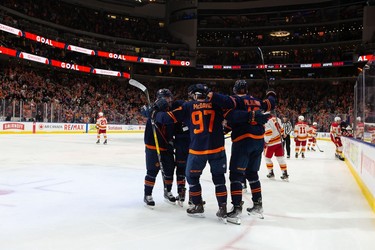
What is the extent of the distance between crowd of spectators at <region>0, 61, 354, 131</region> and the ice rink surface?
14.3 m

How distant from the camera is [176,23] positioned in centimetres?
3903

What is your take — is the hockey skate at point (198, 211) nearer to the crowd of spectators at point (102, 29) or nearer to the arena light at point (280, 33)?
the crowd of spectators at point (102, 29)

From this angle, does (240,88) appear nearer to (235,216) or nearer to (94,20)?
(235,216)

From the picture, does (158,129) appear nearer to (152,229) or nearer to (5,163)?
(152,229)

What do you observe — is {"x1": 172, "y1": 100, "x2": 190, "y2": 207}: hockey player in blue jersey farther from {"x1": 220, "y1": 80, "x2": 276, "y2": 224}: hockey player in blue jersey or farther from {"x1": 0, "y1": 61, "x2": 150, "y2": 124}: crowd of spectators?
{"x1": 0, "y1": 61, "x2": 150, "y2": 124}: crowd of spectators

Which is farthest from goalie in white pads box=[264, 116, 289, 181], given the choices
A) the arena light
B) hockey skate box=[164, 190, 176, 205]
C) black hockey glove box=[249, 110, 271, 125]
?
the arena light

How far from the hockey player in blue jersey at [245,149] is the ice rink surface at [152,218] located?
8.5 inches

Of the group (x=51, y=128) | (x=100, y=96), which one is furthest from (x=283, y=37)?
(x=51, y=128)

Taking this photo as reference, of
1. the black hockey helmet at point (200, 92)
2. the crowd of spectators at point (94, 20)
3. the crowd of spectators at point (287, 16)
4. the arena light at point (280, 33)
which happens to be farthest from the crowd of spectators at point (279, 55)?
the black hockey helmet at point (200, 92)

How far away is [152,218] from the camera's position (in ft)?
13.2

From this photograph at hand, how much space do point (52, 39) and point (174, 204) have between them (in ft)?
85.0

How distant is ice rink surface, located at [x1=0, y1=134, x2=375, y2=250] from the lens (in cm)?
319

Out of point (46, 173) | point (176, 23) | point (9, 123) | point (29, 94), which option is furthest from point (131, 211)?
point (176, 23)

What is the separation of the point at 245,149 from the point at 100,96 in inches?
1079
